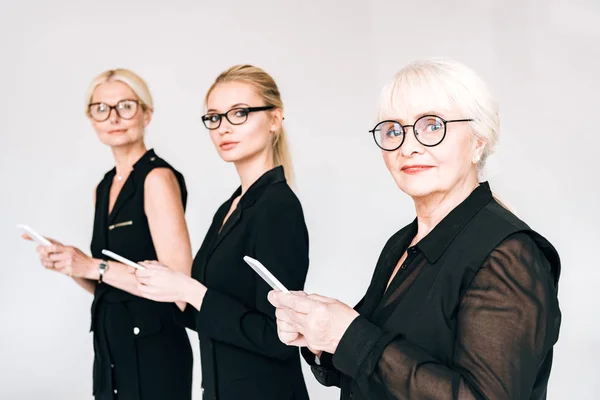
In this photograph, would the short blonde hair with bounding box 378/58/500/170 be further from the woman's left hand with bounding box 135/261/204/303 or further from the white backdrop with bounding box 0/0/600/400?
the white backdrop with bounding box 0/0/600/400

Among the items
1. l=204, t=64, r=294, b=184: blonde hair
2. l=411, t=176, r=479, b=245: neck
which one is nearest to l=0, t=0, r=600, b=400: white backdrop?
l=204, t=64, r=294, b=184: blonde hair

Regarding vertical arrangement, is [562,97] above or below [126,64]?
below

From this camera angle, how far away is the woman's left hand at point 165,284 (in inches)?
106

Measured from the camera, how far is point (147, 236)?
3350mm

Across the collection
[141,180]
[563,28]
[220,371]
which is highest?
[563,28]

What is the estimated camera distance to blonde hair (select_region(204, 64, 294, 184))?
288cm

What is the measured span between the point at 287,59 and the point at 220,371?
2737 mm

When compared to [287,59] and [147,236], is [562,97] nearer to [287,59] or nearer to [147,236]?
[287,59]

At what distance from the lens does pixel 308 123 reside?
4.87m

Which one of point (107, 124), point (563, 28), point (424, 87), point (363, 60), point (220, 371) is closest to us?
point (424, 87)

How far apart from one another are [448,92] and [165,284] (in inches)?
56.1

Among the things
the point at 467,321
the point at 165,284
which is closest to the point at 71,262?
the point at 165,284

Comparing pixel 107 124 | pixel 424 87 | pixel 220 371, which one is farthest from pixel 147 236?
pixel 424 87

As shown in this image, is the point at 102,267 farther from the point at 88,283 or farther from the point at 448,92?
the point at 448,92
